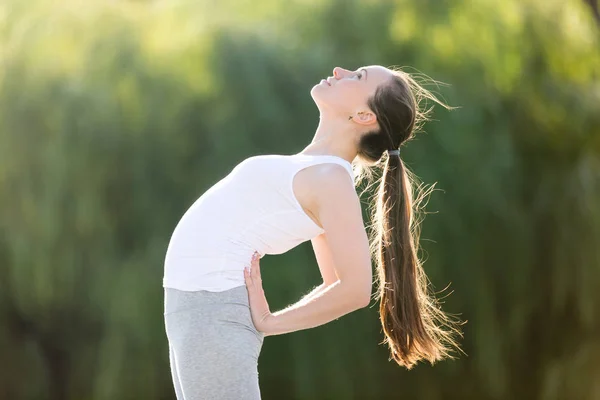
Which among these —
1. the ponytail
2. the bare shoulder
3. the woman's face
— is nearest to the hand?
the bare shoulder

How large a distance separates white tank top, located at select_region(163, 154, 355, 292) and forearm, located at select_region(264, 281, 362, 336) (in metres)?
0.11

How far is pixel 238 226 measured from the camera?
1.55m

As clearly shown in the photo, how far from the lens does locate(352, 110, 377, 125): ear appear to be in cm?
175

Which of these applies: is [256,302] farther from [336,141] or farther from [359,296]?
[336,141]

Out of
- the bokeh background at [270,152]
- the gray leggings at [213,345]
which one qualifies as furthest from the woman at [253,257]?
the bokeh background at [270,152]

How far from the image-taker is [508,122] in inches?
179

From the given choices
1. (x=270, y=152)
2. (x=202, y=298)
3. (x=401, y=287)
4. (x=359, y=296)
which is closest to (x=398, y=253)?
(x=401, y=287)

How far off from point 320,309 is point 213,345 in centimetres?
23

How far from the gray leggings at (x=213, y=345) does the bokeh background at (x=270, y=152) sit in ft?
8.91

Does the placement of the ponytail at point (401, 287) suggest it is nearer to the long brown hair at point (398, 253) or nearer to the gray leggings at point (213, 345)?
the long brown hair at point (398, 253)

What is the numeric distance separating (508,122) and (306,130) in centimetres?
107

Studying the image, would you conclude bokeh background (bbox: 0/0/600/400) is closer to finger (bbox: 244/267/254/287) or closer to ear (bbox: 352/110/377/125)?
ear (bbox: 352/110/377/125)

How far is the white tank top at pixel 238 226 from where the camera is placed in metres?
1.53

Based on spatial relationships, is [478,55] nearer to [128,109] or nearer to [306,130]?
[306,130]
